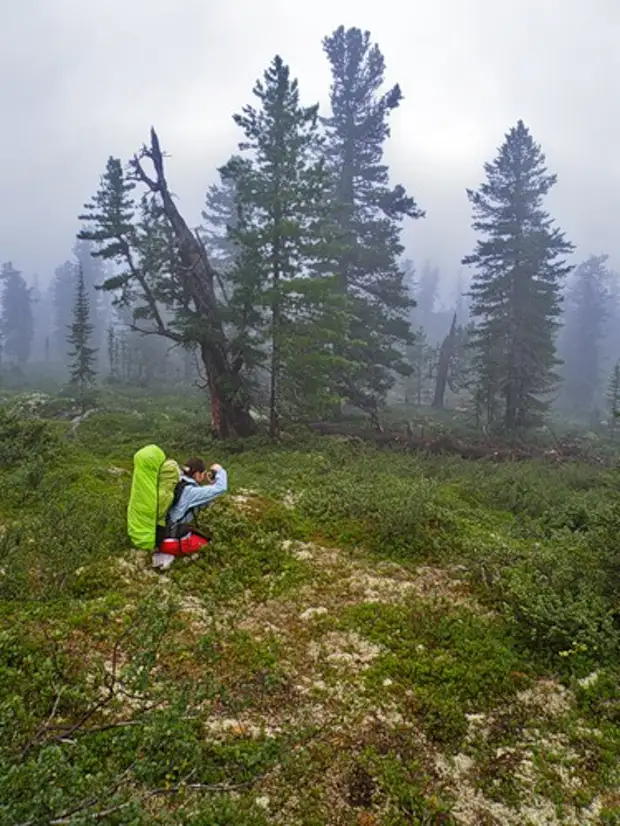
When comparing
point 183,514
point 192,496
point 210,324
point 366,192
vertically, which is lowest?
point 183,514

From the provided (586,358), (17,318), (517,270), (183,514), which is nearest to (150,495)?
(183,514)

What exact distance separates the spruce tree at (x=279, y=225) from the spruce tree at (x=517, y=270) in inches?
512

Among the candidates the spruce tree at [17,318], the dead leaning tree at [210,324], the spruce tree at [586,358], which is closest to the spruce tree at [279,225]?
the dead leaning tree at [210,324]

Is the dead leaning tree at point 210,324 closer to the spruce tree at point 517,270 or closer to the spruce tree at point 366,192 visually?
the spruce tree at point 366,192

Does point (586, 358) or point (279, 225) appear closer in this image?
point (279, 225)

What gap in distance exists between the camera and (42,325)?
374 feet

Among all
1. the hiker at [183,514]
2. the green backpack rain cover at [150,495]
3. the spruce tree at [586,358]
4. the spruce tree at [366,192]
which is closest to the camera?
the green backpack rain cover at [150,495]

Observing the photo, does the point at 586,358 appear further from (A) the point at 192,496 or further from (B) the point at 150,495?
(B) the point at 150,495

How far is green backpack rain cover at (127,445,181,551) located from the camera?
6.80 meters

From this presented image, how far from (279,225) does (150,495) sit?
11.1m

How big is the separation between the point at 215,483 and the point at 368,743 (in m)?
4.05

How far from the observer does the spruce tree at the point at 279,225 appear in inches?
618

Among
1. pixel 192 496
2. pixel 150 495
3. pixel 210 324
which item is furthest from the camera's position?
pixel 210 324

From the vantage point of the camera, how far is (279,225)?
15.3m
